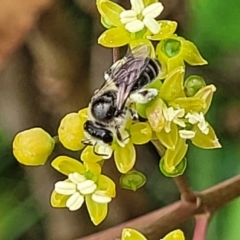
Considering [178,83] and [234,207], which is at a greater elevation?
[178,83]

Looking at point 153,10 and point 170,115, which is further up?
point 153,10

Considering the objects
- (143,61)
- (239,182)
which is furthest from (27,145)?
(239,182)

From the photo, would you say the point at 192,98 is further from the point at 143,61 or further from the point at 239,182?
the point at 239,182

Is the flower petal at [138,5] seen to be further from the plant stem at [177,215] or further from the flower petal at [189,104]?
the plant stem at [177,215]

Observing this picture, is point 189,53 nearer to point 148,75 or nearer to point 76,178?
point 148,75

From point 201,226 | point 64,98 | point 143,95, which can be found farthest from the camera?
point 64,98

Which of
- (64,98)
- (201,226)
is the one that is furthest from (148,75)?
(64,98)
